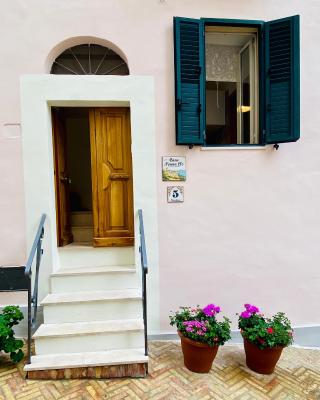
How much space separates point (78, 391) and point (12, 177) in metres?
2.18

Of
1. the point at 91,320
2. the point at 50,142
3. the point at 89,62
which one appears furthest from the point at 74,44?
the point at 91,320

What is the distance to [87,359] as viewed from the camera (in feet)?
8.02

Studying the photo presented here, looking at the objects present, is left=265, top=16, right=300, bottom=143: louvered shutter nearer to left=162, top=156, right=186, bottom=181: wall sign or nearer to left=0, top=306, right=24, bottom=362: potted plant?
left=162, top=156, right=186, bottom=181: wall sign

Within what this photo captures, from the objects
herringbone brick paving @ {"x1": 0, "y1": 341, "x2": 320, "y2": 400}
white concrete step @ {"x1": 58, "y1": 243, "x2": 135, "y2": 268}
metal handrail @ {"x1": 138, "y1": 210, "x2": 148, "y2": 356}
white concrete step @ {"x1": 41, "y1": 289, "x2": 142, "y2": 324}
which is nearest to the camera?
herringbone brick paving @ {"x1": 0, "y1": 341, "x2": 320, "y2": 400}

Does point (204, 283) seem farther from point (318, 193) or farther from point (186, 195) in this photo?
point (318, 193)

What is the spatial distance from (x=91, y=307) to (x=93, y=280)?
0.31 meters

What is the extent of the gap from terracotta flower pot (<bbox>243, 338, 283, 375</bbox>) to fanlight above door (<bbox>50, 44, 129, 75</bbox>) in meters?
3.37

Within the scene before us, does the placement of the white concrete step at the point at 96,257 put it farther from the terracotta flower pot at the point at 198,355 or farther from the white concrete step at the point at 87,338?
the terracotta flower pot at the point at 198,355

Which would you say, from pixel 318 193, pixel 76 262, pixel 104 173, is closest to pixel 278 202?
pixel 318 193

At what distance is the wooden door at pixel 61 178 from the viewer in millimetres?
3371

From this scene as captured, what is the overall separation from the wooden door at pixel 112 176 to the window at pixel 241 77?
2.44ft

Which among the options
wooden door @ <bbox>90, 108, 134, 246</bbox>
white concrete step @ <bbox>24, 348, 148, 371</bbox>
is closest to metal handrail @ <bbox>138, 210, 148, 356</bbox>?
white concrete step @ <bbox>24, 348, 148, 371</bbox>

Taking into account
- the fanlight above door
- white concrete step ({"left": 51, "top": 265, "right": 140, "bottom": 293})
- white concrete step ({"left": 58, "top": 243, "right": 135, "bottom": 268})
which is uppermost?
the fanlight above door

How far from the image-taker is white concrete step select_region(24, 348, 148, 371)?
7.81ft
